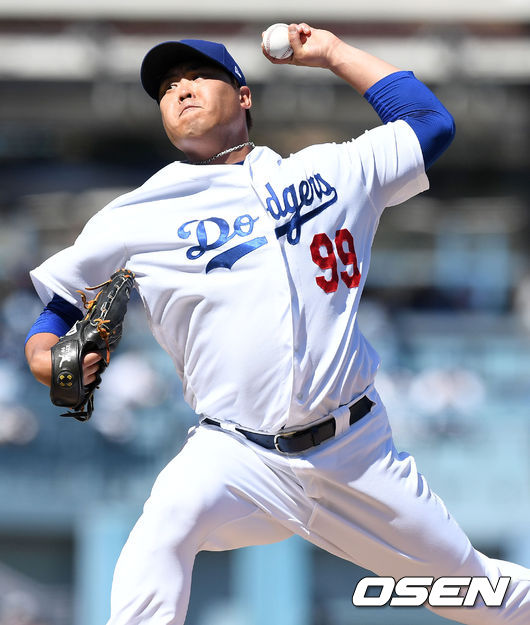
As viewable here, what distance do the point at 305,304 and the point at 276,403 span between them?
0.25m

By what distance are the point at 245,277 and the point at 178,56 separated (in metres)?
0.63

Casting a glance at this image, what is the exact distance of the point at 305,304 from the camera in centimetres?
257

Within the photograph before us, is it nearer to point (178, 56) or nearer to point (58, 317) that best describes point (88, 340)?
point (58, 317)

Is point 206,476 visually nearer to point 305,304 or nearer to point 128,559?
point 128,559

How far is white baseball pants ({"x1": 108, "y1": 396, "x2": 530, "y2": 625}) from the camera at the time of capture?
2.44 meters

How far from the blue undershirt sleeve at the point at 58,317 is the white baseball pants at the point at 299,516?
41 cm

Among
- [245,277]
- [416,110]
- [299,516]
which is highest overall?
[416,110]

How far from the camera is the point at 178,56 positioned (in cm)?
274

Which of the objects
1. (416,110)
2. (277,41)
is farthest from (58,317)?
(416,110)

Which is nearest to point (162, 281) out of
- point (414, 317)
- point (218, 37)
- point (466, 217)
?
point (414, 317)

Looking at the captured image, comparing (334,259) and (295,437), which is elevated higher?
(334,259)

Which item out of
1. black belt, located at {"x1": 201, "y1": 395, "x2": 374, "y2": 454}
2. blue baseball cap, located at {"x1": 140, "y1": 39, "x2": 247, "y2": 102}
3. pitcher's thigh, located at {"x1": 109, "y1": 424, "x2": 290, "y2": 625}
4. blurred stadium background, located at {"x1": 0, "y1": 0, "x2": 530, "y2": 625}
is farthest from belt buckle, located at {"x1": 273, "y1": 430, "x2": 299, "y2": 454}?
blurred stadium background, located at {"x1": 0, "y1": 0, "x2": 530, "y2": 625}

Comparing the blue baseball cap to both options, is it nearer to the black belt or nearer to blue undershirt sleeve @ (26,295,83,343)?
blue undershirt sleeve @ (26,295,83,343)

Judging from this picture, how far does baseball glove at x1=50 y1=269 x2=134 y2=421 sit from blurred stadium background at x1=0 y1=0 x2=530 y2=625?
19.5ft
